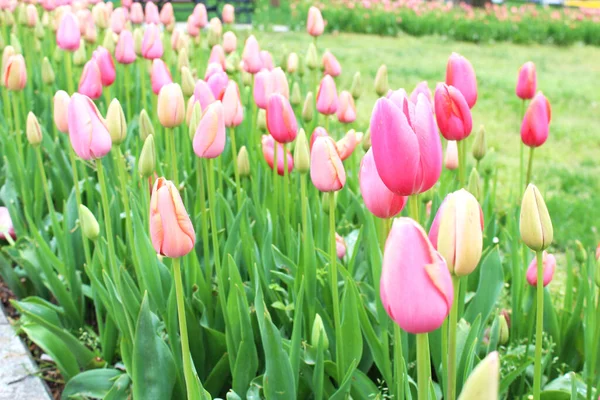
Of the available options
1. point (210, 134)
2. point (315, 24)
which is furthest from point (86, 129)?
point (315, 24)

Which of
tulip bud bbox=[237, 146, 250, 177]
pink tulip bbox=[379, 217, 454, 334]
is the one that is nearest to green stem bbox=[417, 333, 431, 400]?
pink tulip bbox=[379, 217, 454, 334]

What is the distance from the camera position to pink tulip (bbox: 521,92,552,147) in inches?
77.8

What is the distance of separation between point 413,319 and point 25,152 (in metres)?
2.74

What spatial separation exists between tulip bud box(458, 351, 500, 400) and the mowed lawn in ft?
7.49

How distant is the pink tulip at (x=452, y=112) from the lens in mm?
1626

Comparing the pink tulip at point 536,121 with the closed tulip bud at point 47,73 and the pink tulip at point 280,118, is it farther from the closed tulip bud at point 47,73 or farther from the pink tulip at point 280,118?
the closed tulip bud at point 47,73

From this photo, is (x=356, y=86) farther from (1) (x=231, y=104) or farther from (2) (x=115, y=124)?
(2) (x=115, y=124)

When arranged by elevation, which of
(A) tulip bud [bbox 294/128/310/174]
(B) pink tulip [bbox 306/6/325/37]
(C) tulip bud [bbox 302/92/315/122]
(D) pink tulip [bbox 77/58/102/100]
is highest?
(B) pink tulip [bbox 306/6/325/37]

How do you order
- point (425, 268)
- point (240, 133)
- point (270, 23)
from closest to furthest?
1. point (425, 268)
2. point (240, 133)
3. point (270, 23)

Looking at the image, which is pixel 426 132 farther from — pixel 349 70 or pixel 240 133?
pixel 349 70

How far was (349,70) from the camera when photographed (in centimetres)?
857

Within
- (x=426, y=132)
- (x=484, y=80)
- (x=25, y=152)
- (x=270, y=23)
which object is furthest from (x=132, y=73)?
(x=270, y=23)

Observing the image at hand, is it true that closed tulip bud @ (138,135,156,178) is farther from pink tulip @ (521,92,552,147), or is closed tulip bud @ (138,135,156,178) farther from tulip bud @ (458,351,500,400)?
tulip bud @ (458,351,500,400)

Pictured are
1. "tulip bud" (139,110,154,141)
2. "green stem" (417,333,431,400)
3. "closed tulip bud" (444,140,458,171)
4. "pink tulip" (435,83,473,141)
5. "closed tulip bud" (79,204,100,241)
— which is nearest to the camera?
"green stem" (417,333,431,400)
